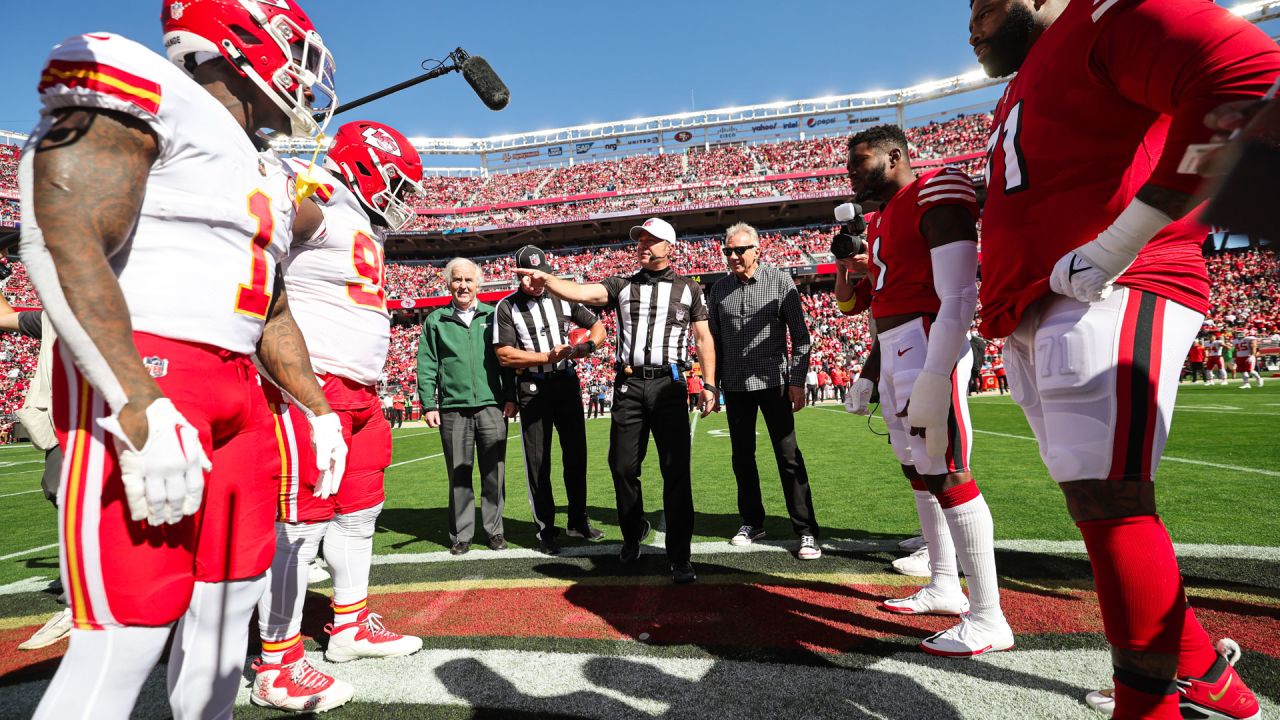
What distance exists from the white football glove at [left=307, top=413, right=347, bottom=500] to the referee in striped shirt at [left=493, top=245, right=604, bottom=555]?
116 inches

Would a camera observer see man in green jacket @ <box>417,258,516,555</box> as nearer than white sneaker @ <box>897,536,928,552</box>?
No

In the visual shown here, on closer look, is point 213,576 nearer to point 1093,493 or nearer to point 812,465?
point 1093,493

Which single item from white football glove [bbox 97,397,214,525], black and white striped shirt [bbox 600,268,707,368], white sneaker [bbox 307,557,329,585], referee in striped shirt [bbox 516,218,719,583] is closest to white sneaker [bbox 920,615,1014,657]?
referee in striped shirt [bbox 516,218,719,583]

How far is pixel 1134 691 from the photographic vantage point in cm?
135

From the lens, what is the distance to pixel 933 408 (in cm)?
186

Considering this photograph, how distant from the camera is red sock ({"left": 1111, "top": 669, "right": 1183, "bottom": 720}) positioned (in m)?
1.32

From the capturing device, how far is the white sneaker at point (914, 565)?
11.2ft

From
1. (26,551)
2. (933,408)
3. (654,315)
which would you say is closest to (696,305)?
(654,315)

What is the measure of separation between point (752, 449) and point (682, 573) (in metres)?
1.42

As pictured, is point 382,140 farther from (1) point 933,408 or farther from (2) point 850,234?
(1) point 933,408

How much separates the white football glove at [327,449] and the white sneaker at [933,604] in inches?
104

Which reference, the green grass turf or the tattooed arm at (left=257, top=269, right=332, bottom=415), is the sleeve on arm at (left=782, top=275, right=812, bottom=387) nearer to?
the green grass turf

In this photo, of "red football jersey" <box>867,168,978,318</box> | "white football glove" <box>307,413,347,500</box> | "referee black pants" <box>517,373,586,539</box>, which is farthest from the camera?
"referee black pants" <box>517,373,586,539</box>

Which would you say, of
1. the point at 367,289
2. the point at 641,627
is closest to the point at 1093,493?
the point at 641,627
